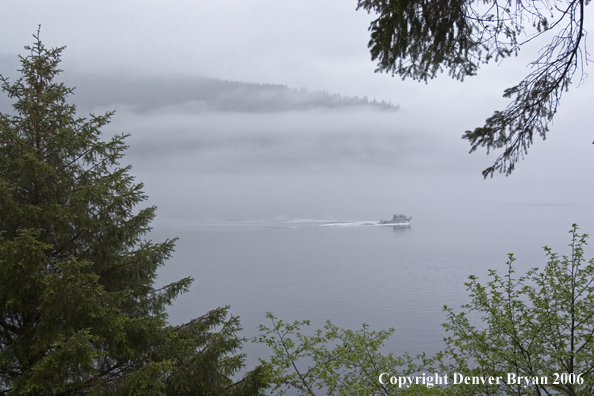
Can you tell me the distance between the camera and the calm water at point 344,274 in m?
19.9

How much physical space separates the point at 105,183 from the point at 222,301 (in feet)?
59.0

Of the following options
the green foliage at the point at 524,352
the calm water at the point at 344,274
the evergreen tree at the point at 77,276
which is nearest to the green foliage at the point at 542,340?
the green foliage at the point at 524,352

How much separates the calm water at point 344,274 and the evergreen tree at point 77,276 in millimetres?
10056

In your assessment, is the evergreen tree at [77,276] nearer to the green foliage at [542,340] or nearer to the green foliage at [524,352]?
the green foliage at [524,352]

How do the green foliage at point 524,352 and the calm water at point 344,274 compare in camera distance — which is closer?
the green foliage at point 524,352

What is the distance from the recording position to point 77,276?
4254 mm

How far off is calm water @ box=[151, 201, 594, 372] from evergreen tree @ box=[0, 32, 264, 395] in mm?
10056

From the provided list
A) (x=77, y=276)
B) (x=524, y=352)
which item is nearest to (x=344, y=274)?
(x=524, y=352)

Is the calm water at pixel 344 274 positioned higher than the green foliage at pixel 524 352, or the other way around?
the green foliage at pixel 524 352

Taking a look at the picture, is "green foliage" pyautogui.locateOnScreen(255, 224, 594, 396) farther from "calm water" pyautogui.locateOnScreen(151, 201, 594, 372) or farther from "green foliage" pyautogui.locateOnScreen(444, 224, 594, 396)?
"calm water" pyautogui.locateOnScreen(151, 201, 594, 372)

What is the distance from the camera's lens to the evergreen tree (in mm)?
4270

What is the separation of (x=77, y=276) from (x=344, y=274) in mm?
27749

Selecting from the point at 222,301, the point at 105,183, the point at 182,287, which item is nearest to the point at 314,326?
the point at 222,301

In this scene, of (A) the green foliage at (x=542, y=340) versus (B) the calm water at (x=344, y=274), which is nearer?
(A) the green foliage at (x=542, y=340)
